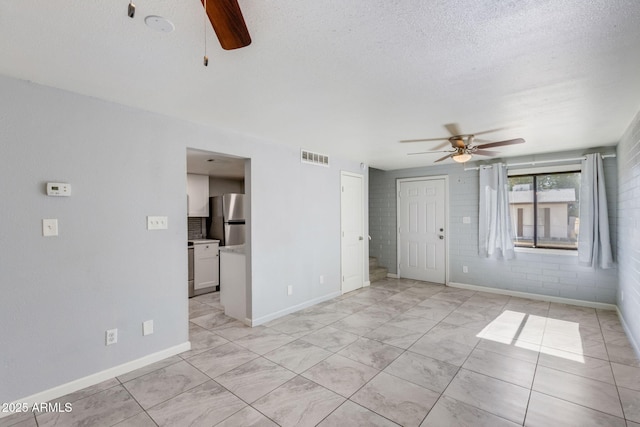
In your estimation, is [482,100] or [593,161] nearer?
[482,100]

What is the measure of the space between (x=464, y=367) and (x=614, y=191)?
3.59m

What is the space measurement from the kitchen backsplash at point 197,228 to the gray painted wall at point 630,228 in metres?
6.38

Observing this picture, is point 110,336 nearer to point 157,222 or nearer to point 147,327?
Answer: point 147,327

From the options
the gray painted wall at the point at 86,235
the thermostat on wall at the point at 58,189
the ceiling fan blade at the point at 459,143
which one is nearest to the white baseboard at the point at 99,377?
the gray painted wall at the point at 86,235

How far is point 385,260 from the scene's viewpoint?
662cm

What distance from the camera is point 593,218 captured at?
423 centimetres

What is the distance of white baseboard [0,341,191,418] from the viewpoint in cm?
218

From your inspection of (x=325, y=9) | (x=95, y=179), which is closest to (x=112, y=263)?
(x=95, y=179)

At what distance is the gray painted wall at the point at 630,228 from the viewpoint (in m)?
2.93

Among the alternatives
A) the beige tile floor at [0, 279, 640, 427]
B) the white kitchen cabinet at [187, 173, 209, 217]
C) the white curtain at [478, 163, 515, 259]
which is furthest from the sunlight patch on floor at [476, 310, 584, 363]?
the white kitchen cabinet at [187, 173, 209, 217]

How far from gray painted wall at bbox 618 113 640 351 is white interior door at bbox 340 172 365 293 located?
3.49 metres

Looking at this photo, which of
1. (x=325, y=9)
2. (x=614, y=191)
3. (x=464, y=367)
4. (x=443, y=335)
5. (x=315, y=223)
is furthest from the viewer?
(x=315, y=223)

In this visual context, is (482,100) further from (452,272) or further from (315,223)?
(452,272)

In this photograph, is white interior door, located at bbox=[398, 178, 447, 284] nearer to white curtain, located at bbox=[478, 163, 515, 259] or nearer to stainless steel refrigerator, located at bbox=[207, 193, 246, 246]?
white curtain, located at bbox=[478, 163, 515, 259]
